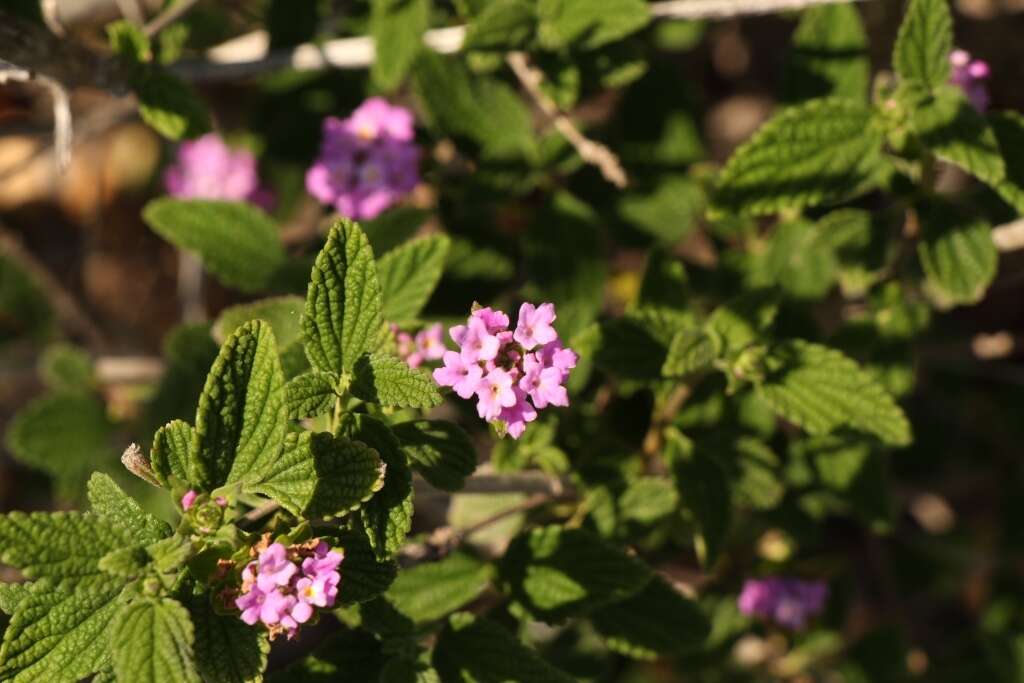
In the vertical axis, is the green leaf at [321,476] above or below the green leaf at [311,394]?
below

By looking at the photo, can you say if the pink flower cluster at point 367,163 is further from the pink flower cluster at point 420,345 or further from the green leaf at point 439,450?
the green leaf at point 439,450

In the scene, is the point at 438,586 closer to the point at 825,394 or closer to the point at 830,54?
the point at 825,394

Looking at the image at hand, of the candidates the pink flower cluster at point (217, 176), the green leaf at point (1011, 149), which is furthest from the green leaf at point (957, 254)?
the pink flower cluster at point (217, 176)

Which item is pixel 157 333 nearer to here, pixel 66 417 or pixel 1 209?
pixel 1 209

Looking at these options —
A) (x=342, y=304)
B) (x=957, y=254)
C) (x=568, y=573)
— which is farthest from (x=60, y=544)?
(x=957, y=254)

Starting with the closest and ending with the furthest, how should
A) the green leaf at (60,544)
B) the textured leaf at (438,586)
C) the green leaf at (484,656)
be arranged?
1. the green leaf at (60,544)
2. the green leaf at (484,656)
3. the textured leaf at (438,586)

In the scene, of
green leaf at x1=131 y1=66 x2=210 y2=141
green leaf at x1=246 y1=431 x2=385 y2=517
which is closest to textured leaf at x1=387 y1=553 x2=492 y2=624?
green leaf at x1=246 y1=431 x2=385 y2=517
